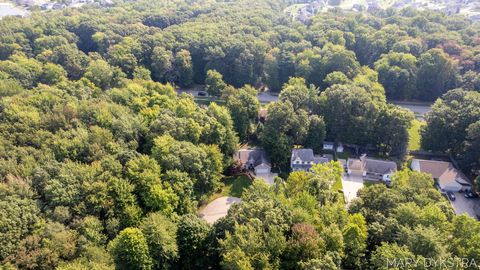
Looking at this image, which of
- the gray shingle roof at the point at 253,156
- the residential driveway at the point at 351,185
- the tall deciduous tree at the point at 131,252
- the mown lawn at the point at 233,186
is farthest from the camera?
the gray shingle roof at the point at 253,156

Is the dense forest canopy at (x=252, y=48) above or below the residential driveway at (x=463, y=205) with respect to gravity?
above

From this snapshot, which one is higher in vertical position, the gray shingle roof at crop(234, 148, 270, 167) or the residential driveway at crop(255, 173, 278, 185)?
the gray shingle roof at crop(234, 148, 270, 167)

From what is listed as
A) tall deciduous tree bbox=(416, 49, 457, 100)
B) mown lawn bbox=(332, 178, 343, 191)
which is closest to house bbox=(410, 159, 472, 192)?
mown lawn bbox=(332, 178, 343, 191)

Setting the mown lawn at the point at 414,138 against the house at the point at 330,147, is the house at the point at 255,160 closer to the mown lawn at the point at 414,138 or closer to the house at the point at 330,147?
the house at the point at 330,147

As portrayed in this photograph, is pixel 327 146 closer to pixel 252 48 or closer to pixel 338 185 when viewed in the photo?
pixel 338 185

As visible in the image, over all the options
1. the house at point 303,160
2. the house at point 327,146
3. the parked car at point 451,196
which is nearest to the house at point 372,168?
the house at point 303,160

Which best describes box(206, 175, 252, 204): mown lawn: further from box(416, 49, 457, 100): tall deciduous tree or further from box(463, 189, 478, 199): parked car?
box(416, 49, 457, 100): tall deciduous tree

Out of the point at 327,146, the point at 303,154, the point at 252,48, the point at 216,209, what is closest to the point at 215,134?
the point at 216,209
